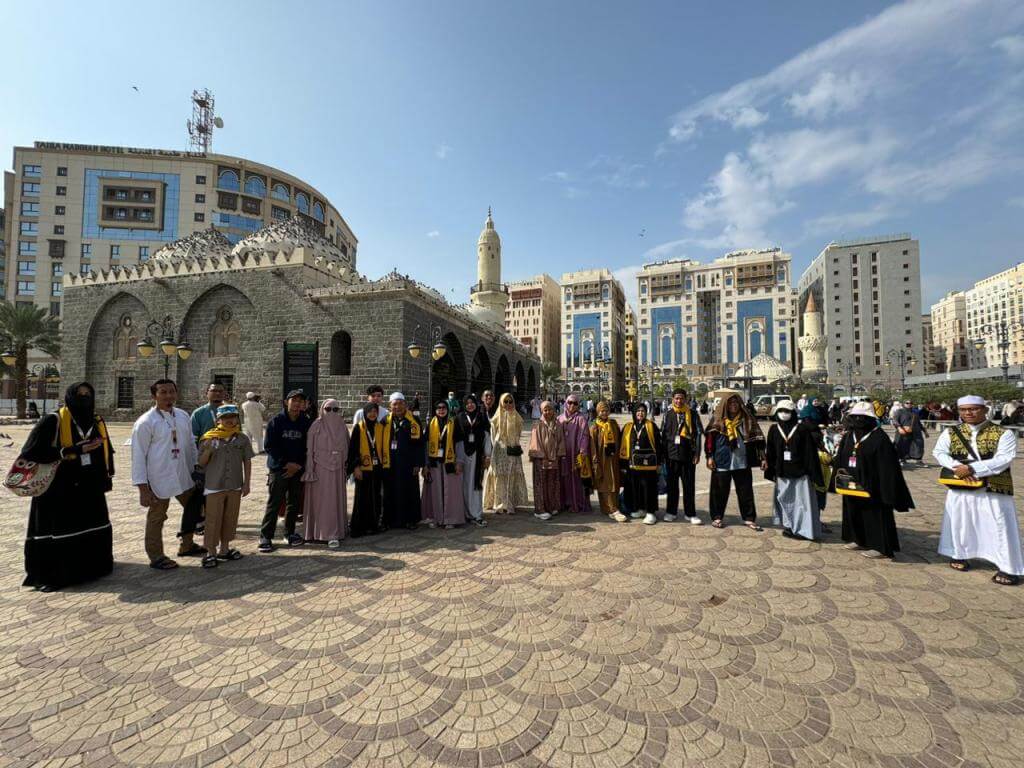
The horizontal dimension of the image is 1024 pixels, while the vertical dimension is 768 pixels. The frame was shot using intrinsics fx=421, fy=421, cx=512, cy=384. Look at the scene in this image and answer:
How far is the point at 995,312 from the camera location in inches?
3435

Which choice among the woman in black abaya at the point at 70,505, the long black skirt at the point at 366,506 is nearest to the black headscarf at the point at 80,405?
the woman in black abaya at the point at 70,505

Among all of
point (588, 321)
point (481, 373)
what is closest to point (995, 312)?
point (588, 321)

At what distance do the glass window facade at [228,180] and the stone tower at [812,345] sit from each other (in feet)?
291

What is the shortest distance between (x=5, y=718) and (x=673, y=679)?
136 inches

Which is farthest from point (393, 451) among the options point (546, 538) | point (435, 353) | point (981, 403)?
point (435, 353)

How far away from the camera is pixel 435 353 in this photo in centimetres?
1577

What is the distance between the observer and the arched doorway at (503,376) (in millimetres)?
28531

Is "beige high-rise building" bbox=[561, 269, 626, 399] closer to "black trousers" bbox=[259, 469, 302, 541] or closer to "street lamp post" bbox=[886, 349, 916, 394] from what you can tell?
"street lamp post" bbox=[886, 349, 916, 394]

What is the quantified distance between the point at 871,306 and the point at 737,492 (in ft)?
323

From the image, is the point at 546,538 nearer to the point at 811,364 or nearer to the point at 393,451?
the point at 393,451

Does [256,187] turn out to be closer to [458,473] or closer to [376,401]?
[376,401]

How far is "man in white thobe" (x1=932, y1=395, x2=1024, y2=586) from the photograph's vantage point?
3682mm

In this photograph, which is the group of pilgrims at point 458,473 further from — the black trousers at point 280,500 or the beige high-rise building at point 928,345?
the beige high-rise building at point 928,345

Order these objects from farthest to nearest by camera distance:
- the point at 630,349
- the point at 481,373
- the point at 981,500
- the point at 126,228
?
1. the point at 630,349
2. the point at 126,228
3. the point at 481,373
4. the point at 981,500
